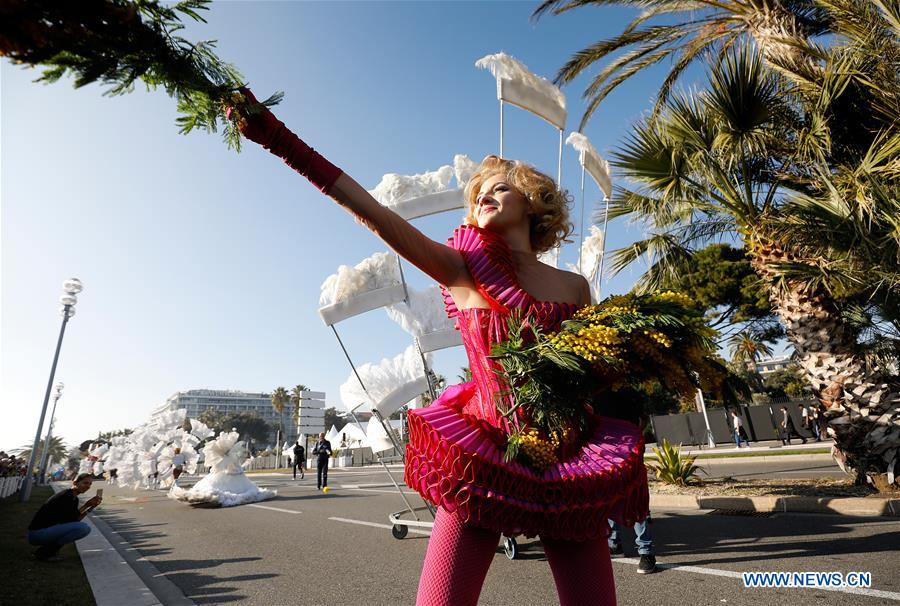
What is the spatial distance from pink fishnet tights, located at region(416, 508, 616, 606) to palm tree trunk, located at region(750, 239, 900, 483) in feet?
22.3

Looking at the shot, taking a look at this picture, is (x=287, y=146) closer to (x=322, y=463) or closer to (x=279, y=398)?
(x=322, y=463)

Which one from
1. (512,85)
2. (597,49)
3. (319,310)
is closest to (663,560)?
(319,310)

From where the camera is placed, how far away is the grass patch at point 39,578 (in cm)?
389

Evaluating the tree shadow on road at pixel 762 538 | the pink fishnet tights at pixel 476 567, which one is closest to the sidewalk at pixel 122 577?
the pink fishnet tights at pixel 476 567

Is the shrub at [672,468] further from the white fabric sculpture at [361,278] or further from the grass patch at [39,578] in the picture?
the grass patch at [39,578]

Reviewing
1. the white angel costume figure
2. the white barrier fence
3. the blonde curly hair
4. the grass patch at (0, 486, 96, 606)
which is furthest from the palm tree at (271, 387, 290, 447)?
the blonde curly hair

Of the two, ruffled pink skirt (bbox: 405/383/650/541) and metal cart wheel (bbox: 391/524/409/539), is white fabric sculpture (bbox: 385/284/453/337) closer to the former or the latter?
metal cart wheel (bbox: 391/524/409/539)

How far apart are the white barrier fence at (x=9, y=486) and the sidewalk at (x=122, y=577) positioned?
967 cm

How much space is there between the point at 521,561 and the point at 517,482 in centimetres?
404

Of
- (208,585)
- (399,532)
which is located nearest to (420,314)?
(399,532)

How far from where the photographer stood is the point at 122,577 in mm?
4770

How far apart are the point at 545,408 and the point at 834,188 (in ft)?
21.3

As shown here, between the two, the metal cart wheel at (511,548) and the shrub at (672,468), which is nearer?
the metal cart wheel at (511,548)

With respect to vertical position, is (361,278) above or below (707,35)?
below
